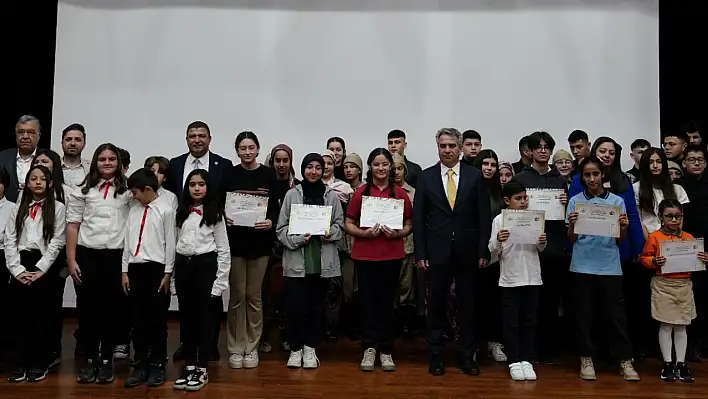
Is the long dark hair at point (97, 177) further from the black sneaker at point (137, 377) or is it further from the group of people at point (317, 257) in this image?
the black sneaker at point (137, 377)

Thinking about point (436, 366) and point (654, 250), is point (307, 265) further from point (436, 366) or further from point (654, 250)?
point (654, 250)

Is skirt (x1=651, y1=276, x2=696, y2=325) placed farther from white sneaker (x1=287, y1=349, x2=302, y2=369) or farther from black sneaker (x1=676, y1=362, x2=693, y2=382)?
white sneaker (x1=287, y1=349, x2=302, y2=369)

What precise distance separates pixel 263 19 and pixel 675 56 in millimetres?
4206

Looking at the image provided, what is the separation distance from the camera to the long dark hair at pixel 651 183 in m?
4.05

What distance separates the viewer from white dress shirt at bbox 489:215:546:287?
3748mm

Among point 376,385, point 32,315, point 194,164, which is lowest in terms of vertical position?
point 376,385

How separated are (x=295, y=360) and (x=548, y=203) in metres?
2.02

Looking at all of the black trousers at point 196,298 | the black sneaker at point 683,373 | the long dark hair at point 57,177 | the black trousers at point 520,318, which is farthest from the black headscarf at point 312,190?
the black sneaker at point 683,373

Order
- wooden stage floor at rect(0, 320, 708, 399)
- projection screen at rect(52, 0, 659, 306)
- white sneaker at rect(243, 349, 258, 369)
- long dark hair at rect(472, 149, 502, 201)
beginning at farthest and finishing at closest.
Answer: projection screen at rect(52, 0, 659, 306) → long dark hair at rect(472, 149, 502, 201) → white sneaker at rect(243, 349, 258, 369) → wooden stage floor at rect(0, 320, 708, 399)

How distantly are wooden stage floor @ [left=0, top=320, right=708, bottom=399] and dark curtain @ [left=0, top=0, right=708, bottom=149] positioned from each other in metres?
2.91

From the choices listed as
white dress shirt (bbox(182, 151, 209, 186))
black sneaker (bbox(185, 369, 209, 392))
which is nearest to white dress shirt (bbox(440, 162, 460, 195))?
white dress shirt (bbox(182, 151, 209, 186))

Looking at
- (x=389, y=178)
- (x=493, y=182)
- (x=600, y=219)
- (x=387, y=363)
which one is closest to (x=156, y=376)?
(x=387, y=363)

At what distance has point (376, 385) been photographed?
3.61 metres

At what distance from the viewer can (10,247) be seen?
12.0 ft
